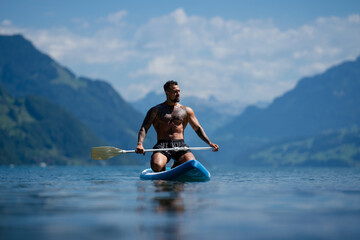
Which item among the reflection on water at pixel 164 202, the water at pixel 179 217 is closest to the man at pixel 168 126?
the reflection on water at pixel 164 202

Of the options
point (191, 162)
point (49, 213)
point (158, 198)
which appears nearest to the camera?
point (49, 213)

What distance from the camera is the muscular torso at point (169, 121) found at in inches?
709

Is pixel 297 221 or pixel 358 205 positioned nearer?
pixel 297 221

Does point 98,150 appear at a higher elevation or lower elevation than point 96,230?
higher

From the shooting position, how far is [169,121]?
18.0m

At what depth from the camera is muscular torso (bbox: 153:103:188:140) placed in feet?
59.1

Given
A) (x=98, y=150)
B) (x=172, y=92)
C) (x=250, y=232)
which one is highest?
(x=172, y=92)

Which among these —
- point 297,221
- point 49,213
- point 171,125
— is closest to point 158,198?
point 49,213

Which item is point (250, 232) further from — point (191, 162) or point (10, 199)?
point (191, 162)

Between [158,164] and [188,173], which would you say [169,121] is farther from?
[188,173]

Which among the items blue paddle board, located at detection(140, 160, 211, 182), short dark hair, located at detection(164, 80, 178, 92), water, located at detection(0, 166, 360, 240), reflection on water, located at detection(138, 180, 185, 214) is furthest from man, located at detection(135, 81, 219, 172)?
water, located at detection(0, 166, 360, 240)

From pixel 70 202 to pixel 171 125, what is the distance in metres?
8.21

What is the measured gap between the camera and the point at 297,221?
7422mm

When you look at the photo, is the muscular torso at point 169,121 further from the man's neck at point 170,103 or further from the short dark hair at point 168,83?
the short dark hair at point 168,83
